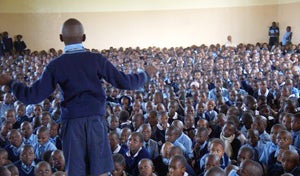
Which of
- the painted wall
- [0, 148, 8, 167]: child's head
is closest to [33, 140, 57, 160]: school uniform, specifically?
[0, 148, 8, 167]: child's head

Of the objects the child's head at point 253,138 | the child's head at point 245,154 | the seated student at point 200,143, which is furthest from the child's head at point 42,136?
the child's head at point 253,138

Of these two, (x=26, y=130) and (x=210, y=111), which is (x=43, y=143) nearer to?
(x=26, y=130)

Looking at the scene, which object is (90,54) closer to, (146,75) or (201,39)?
(146,75)

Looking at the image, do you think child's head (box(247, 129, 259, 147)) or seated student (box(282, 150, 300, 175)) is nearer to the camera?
seated student (box(282, 150, 300, 175))

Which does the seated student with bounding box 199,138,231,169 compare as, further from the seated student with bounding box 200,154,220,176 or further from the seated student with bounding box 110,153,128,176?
the seated student with bounding box 110,153,128,176

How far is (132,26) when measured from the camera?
1376 cm

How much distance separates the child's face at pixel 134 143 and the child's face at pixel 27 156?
935 mm

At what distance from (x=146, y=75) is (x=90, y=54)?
0.33 meters

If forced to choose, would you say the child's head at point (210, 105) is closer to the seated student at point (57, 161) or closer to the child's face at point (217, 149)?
the child's face at point (217, 149)

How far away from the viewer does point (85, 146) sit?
2.19 m

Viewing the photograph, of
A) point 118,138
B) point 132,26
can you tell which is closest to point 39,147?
point 118,138

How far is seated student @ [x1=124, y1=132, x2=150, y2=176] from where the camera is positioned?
3.94m

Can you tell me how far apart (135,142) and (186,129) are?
1.10 m

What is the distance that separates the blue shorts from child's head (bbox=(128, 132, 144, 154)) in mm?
1771
